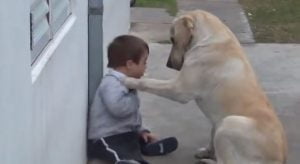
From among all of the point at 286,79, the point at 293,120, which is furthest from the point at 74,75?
the point at 286,79

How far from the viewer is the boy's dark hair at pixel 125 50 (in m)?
5.48

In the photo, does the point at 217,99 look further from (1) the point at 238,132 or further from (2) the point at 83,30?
(2) the point at 83,30

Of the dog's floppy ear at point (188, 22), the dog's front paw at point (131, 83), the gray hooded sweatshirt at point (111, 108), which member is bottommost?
the gray hooded sweatshirt at point (111, 108)

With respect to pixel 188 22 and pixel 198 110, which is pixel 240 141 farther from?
pixel 198 110

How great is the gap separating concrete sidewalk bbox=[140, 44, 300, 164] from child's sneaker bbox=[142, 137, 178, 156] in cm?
4

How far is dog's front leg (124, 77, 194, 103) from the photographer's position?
5500 millimetres

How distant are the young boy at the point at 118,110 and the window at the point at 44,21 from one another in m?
0.85

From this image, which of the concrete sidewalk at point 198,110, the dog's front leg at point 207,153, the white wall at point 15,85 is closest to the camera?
the white wall at point 15,85

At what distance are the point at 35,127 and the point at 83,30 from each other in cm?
189

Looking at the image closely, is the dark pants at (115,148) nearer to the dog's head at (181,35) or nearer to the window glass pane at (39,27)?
the dog's head at (181,35)

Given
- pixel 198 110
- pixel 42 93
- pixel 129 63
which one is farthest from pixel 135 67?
pixel 42 93

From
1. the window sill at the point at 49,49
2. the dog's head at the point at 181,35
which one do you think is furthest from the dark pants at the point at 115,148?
the window sill at the point at 49,49

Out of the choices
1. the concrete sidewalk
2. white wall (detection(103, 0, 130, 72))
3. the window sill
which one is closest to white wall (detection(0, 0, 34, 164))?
the window sill

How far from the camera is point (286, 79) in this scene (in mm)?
8047
